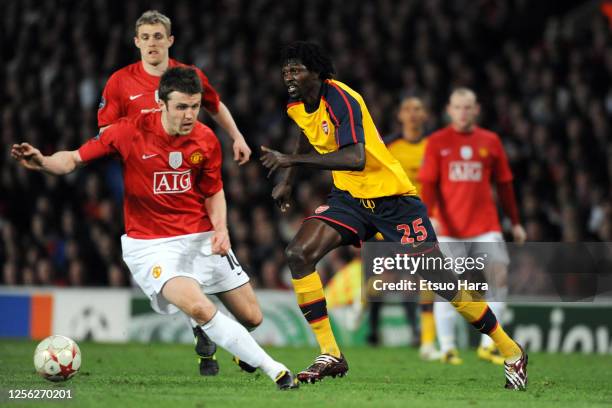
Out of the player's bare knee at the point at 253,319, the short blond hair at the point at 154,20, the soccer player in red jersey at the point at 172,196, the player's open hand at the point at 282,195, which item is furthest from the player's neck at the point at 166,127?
the player's bare knee at the point at 253,319

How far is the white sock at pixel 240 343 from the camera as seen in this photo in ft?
21.8

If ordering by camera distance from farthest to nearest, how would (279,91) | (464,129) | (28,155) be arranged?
1. (279,91)
2. (464,129)
3. (28,155)

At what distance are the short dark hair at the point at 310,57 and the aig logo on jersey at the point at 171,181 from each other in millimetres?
1026

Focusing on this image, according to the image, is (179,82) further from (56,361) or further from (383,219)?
(56,361)

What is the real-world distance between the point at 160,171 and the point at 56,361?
136 centimetres

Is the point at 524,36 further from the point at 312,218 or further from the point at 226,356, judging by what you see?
the point at 312,218

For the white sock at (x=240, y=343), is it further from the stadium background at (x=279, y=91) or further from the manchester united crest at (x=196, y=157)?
the stadium background at (x=279, y=91)

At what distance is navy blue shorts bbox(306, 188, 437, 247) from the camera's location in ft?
25.3

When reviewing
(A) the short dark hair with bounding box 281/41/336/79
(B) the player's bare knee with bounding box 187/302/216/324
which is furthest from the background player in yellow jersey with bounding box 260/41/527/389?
(B) the player's bare knee with bounding box 187/302/216/324

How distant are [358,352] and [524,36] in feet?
26.5

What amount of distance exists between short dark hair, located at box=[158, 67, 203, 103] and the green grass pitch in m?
1.83

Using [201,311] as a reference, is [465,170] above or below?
above

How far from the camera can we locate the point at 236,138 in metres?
8.18

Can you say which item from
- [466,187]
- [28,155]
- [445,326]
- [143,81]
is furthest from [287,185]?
[445,326]
